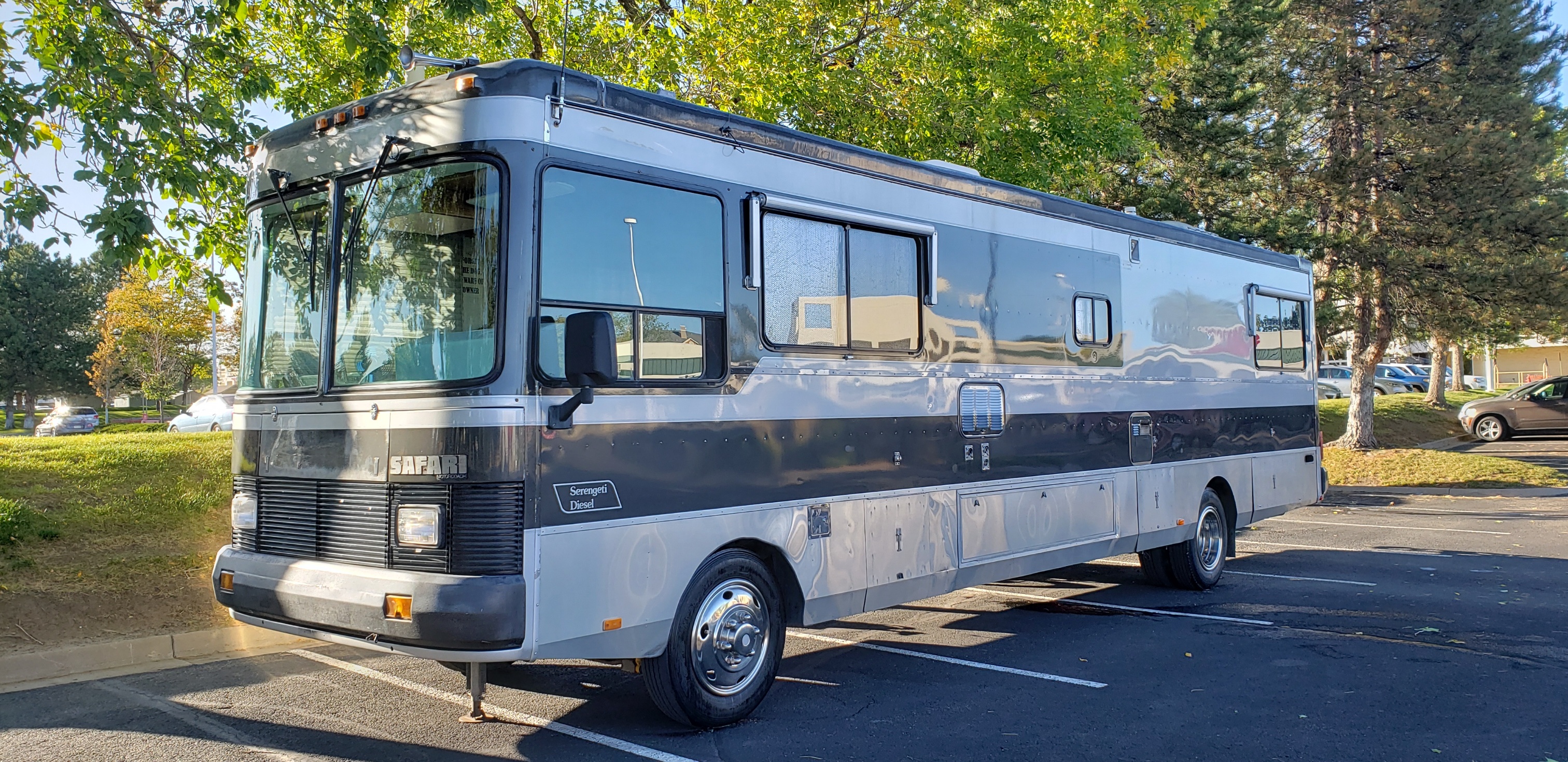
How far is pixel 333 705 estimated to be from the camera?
636 cm

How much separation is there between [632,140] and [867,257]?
185 cm

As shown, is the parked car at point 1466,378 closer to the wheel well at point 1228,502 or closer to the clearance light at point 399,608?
the wheel well at point 1228,502

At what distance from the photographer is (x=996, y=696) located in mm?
6520

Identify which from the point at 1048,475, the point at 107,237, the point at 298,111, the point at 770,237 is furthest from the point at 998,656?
the point at 298,111

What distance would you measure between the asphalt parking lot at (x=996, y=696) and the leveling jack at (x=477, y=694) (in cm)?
12

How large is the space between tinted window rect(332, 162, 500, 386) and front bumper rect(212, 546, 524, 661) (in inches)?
35.6

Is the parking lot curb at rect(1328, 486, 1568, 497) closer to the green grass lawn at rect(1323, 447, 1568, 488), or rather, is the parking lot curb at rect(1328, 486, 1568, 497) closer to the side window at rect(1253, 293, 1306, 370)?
the green grass lawn at rect(1323, 447, 1568, 488)

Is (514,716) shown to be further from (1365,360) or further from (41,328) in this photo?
(41,328)

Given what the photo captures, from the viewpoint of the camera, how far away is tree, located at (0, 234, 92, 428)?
57.1 meters

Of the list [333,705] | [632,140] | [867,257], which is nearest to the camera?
[632,140]

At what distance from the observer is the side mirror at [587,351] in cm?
493

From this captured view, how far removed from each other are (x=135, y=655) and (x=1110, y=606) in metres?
7.35

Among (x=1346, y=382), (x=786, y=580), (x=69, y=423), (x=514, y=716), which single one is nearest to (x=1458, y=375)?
(x=1346, y=382)

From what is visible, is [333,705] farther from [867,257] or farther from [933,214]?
[933,214]
